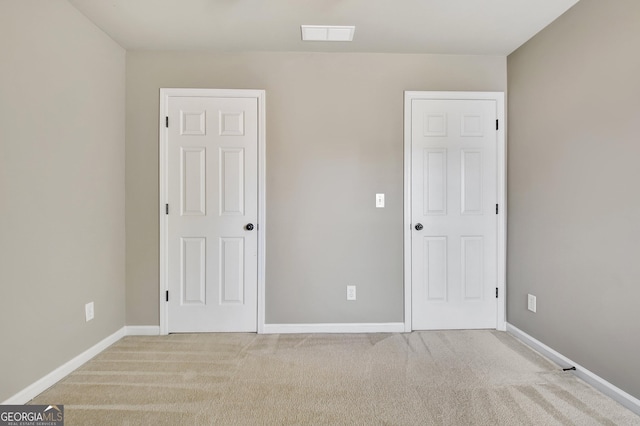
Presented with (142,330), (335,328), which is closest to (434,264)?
(335,328)

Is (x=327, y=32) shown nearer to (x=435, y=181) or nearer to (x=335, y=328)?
(x=435, y=181)

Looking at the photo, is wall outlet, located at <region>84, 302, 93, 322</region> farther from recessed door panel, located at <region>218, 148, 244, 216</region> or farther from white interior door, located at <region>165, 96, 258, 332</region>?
recessed door panel, located at <region>218, 148, 244, 216</region>

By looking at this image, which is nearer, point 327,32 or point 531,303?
point 327,32

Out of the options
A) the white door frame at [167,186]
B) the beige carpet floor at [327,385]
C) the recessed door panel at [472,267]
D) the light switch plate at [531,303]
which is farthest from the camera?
the recessed door panel at [472,267]

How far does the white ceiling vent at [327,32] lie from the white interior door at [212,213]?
705 mm

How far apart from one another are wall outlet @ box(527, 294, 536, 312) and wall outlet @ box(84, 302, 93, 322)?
3406 millimetres

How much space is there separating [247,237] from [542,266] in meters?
2.38

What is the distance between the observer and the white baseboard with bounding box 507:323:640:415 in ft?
5.46

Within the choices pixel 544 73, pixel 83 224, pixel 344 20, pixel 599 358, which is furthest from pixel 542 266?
pixel 83 224

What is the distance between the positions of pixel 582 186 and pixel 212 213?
9.00 feet

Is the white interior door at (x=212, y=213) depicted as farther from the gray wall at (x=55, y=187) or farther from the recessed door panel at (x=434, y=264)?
the recessed door panel at (x=434, y=264)

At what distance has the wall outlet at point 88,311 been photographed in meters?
2.17

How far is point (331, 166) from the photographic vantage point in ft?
8.76

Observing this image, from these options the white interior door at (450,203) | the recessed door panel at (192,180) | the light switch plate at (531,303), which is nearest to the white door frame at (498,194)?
the white interior door at (450,203)
